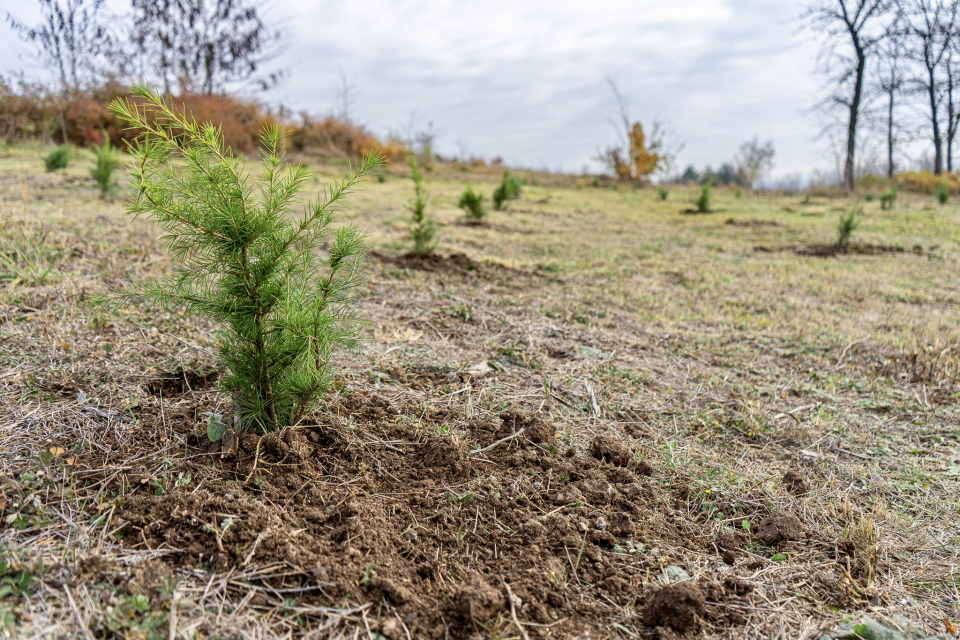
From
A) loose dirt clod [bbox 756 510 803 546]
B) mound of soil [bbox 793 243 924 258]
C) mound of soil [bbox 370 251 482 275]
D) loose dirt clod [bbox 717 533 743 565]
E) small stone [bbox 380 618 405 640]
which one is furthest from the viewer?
mound of soil [bbox 793 243 924 258]

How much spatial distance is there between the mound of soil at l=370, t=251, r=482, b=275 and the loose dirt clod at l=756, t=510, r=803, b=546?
14.0ft

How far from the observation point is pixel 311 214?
200 centimetres

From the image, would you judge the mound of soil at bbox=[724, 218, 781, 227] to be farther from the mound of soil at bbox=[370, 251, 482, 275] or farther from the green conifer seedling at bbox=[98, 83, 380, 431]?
the green conifer seedling at bbox=[98, 83, 380, 431]

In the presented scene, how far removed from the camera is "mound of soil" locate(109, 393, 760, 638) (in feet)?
5.20

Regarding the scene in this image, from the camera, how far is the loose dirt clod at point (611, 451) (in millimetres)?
2430

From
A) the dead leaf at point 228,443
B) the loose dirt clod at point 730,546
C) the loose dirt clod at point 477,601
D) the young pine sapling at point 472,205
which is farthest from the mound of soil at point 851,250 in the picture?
the dead leaf at point 228,443

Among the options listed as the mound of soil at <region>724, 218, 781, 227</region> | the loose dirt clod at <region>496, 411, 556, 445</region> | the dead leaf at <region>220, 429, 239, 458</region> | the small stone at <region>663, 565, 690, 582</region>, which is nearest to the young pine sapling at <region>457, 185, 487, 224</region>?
the mound of soil at <region>724, 218, 781, 227</region>

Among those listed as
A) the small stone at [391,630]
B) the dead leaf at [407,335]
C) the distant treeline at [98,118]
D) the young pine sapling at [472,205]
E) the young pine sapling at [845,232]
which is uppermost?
the distant treeline at [98,118]

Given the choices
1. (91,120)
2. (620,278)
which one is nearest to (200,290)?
Answer: (620,278)

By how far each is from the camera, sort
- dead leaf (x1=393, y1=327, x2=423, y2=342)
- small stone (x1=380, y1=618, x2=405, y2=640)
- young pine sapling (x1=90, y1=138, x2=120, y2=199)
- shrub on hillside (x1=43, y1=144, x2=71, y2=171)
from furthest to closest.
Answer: shrub on hillside (x1=43, y1=144, x2=71, y2=171)
young pine sapling (x1=90, y1=138, x2=120, y2=199)
dead leaf (x1=393, y1=327, x2=423, y2=342)
small stone (x1=380, y1=618, x2=405, y2=640)

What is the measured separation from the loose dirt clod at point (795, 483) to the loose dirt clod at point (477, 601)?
5.01 ft

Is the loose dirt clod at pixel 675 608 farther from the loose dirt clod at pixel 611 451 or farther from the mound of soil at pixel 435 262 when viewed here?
the mound of soil at pixel 435 262

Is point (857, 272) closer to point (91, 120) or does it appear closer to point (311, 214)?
point (311, 214)

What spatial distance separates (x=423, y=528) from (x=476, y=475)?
1.26 feet
